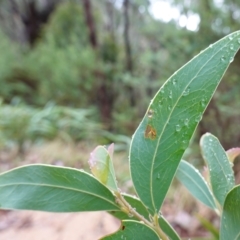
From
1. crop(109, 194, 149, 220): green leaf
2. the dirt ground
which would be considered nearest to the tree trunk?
the dirt ground

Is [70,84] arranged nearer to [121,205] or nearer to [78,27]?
[78,27]

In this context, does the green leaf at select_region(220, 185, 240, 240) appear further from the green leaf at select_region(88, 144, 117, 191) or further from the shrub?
the green leaf at select_region(88, 144, 117, 191)

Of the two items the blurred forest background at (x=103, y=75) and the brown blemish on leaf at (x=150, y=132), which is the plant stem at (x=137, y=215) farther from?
the blurred forest background at (x=103, y=75)

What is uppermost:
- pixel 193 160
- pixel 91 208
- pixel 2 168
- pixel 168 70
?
pixel 91 208

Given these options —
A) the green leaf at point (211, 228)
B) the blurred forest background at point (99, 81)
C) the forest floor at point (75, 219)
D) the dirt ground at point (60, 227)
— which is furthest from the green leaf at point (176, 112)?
the blurred forest background at point (99, 81)

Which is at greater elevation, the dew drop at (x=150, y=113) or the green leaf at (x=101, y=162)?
the dew drop at (x=150, y=113)

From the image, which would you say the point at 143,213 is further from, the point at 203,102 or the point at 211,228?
the point at 211,228

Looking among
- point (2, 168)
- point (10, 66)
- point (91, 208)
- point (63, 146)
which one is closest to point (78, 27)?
point (10, 66)
